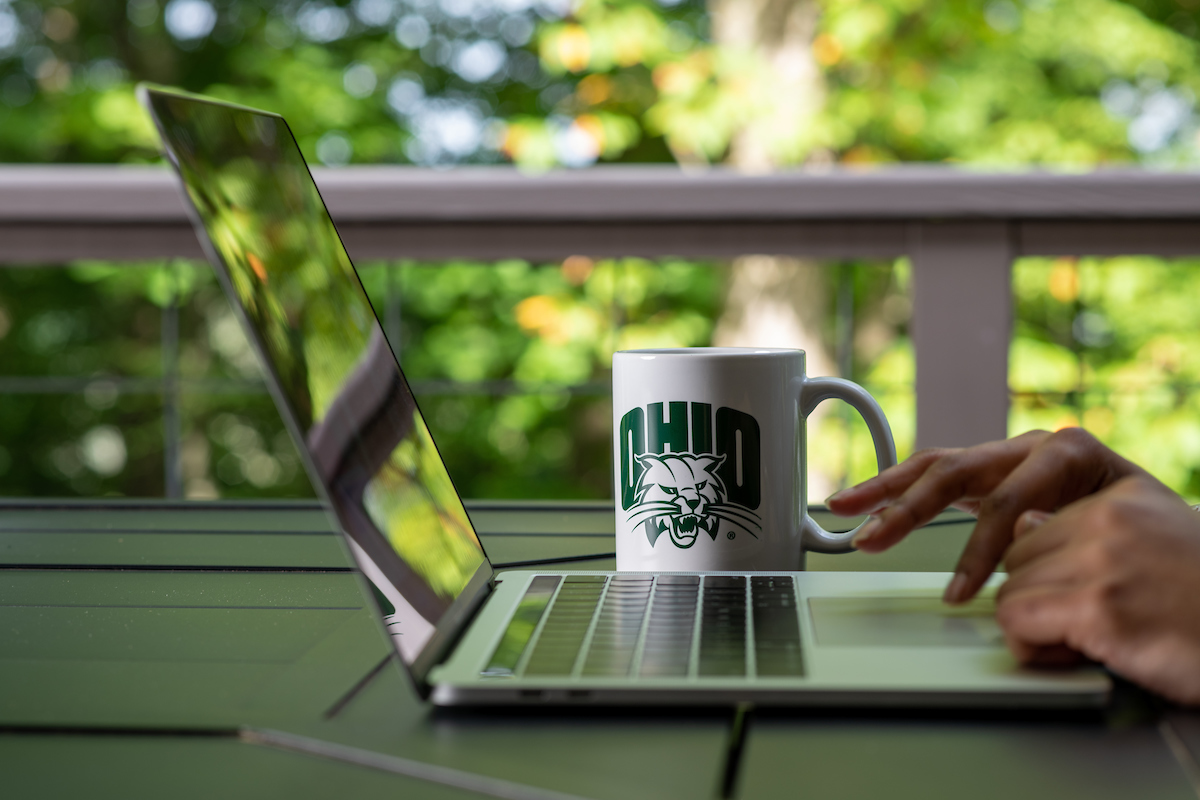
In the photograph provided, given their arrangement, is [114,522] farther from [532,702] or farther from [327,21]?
[327,21]

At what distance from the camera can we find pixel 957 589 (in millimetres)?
436

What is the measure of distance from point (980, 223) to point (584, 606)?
88 cm

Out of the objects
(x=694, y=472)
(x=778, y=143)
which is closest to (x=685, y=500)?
(x=694, y=472)

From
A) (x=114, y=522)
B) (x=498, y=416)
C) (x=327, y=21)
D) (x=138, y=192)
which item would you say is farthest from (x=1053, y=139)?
(x=114, y=522)

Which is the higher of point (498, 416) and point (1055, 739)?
point (1055, 739)

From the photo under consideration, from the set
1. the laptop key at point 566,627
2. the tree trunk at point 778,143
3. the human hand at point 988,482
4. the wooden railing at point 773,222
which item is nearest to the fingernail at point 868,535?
the human hand at point 988,482

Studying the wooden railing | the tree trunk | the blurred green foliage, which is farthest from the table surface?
the tree trunk

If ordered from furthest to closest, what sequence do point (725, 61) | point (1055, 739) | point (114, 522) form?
point (725, 61)
point (114, 522)
point (1055, 739)

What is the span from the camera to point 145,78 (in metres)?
5.20

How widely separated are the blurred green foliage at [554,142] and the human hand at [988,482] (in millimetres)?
2826

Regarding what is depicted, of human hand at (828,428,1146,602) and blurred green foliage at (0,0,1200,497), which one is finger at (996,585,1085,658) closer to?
human hand at (828,428,1146,602)

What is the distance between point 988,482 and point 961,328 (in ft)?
2.29

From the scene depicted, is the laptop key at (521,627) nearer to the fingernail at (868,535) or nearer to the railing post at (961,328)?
the fingernail at (868,535)

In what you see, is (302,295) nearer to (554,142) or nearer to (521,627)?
(521,627)
